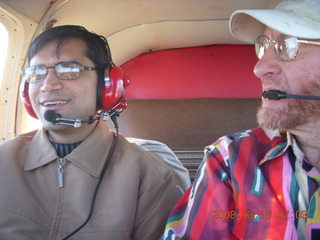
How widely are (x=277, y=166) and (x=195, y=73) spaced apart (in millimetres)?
2651

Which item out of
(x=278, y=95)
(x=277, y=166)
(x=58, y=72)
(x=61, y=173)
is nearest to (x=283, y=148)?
(x=277, y=166)

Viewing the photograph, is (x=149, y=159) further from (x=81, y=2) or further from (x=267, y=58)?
(x=81, y=2)

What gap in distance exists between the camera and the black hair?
1676 millimetres

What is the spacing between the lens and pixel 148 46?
11.8 ft

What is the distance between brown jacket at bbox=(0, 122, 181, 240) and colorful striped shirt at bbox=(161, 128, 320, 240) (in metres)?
0.23

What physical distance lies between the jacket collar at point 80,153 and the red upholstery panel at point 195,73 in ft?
6.98

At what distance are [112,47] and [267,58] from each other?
2.22 m

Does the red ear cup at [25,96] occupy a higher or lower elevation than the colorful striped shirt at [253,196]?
higher

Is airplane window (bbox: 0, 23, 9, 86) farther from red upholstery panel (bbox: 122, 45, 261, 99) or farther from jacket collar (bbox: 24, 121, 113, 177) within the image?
red upholstery panel (bbox: 122, 45, 261, 99)

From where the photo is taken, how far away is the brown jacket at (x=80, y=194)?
1.36 meters

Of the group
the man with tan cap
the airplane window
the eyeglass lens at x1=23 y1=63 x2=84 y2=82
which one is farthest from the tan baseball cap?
the airplane window

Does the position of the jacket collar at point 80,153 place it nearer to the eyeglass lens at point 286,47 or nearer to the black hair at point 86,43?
the black hair at point 86,43

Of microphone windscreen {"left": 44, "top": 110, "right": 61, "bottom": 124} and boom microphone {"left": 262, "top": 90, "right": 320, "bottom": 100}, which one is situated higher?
boom microphone {"left": 262, "top": 90, "right": 320, "bottom": 100}

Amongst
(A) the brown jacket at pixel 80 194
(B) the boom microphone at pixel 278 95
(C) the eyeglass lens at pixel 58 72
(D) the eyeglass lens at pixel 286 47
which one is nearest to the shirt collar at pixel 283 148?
(B) the boom microphone at pixel 278 95
